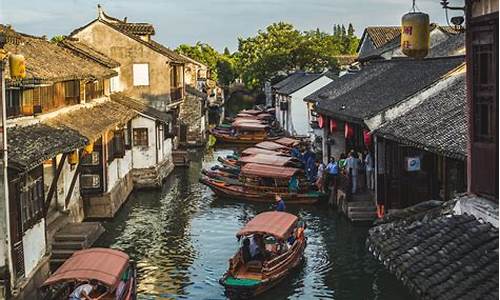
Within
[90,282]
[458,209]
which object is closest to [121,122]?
[90,282]

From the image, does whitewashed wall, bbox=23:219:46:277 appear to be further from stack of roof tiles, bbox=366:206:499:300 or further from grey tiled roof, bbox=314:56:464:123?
grey tiled roof, bbox=314:56:464:123

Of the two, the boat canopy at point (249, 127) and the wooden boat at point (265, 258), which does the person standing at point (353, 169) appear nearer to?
the wooden boat at point (265, 258)

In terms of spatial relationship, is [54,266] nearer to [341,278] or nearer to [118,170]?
[341,278]

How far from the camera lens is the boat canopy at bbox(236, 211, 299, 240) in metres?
20.9

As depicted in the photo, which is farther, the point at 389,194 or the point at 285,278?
the point at 389,194

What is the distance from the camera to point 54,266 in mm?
21812

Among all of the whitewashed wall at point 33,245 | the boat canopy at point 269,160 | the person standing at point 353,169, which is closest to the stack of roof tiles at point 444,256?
the whitewashed wall at point 33,245

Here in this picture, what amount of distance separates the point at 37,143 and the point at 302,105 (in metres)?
38.2

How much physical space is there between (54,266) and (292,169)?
14.3 m

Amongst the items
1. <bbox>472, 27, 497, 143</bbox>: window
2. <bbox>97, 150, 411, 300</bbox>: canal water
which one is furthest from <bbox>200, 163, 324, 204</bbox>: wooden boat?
<bbox>472, 27, 497, 143</bbox>: window

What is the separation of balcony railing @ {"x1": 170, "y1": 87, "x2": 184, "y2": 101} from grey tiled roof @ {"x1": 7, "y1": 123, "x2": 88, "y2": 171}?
20.1 metres

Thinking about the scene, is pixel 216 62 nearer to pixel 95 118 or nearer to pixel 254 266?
pixel 95 118

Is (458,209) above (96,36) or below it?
below

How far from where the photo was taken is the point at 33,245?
1884 centimetres
